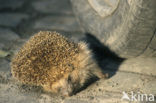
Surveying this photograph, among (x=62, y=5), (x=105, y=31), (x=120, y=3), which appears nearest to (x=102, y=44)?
Answer: (x=105, y=31)

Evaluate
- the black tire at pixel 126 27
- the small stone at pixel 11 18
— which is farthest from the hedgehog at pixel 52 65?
the small stone at pixel 11 18

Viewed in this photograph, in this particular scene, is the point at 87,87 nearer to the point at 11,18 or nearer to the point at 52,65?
the point at 52,65

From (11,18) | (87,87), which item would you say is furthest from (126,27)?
(11,18)

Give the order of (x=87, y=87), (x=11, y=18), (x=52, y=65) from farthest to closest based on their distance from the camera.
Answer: (x=11, y=18), (x=87, y=87), (x=52, y=65)

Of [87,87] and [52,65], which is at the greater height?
[52,65]

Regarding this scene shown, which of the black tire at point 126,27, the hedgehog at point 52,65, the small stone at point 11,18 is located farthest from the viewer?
the small stone at point 11,18

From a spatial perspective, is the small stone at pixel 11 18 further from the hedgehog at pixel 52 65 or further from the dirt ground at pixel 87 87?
the hedgehog at pixel 52 65
